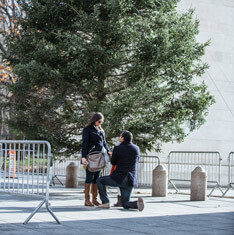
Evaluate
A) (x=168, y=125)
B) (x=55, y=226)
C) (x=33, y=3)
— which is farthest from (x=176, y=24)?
(x=55, y=226)

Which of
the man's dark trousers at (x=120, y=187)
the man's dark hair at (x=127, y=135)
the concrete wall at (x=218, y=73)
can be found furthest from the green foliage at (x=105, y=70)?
the concrete wall at (x=218, y=73)

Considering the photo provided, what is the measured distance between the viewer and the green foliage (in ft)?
42.7

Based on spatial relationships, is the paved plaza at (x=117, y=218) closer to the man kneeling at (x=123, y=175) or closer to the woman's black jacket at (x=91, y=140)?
the man kneeling at (x=123, y=175)

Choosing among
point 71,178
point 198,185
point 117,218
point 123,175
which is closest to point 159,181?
point 198,185

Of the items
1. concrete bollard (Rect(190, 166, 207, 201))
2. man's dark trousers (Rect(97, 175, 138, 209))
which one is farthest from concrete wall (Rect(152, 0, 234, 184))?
man's dark trousers (Rect(97, 175, 138, 209))

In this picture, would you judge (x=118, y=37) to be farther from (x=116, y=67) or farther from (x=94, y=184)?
(x=94, y=184)

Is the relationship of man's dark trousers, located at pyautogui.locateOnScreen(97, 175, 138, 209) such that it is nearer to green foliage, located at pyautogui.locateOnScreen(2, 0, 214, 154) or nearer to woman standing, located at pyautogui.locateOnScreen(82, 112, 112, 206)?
woman standing, located at pyautogui.locateOnScreen(82, 112, 112, 206)

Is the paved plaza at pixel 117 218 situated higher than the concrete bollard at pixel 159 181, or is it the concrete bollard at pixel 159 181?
the concrete bollard at pixel 159 181

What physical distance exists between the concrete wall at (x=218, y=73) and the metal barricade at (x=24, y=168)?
14156 mm

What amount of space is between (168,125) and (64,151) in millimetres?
2982

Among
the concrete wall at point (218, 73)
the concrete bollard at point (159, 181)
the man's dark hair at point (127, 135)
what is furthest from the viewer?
the concrete wall at point (218, 73)

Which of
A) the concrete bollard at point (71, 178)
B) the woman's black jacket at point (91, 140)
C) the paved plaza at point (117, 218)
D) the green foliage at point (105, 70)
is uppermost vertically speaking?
the green foliage at point (105, 70)

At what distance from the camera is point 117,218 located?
30.0 ft

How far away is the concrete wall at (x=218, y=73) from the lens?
2259cm
